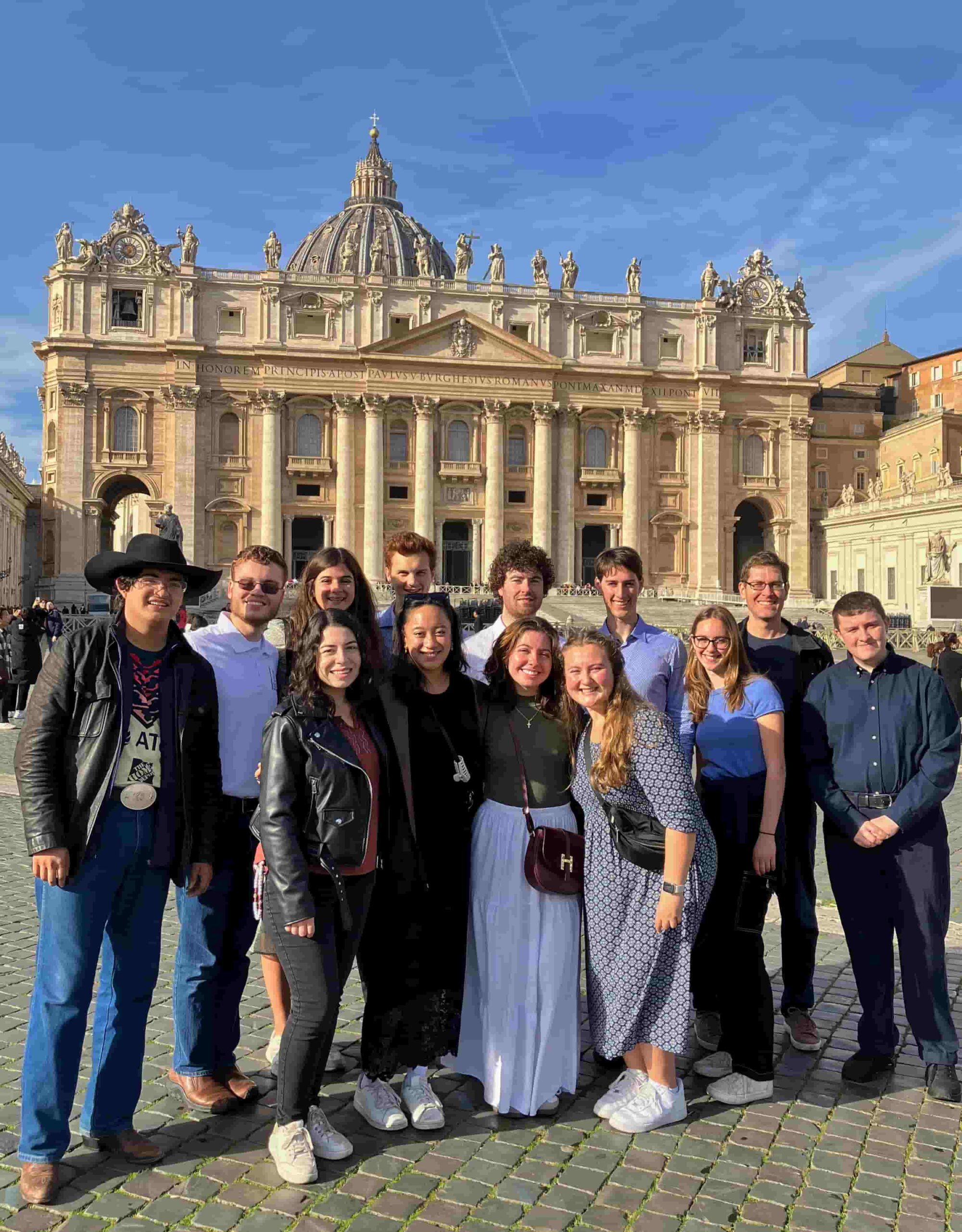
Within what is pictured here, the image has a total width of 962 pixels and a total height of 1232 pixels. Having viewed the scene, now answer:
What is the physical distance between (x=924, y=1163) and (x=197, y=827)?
3247mm

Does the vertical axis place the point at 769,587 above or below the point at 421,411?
below

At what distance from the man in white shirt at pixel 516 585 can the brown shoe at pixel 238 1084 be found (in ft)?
7.31

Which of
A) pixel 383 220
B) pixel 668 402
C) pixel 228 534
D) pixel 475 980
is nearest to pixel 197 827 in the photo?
pixel 475 980

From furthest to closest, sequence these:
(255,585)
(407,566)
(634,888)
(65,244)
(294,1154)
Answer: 1. (65,244)
2. (407,566)
3. (255,585)
4. (634,888)
5. (294,1154)

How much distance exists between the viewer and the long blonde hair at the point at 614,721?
4270 mm

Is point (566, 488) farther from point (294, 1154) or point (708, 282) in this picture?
point (294, 1154)

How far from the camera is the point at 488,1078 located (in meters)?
4.46

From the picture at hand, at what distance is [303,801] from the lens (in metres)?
3.96

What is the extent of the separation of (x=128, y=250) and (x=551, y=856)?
5331cm

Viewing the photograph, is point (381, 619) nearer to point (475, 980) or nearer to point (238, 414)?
point (475, 980)

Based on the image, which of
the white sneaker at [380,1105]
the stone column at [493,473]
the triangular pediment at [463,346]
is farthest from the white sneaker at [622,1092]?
the triangular pediment at [463,346]

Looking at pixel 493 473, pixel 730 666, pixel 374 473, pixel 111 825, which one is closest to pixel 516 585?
pixel 730 666

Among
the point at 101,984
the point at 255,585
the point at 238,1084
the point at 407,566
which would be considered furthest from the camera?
the point at 407,566

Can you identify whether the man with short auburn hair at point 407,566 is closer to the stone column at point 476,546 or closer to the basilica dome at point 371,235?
the stone column at point 476,546
